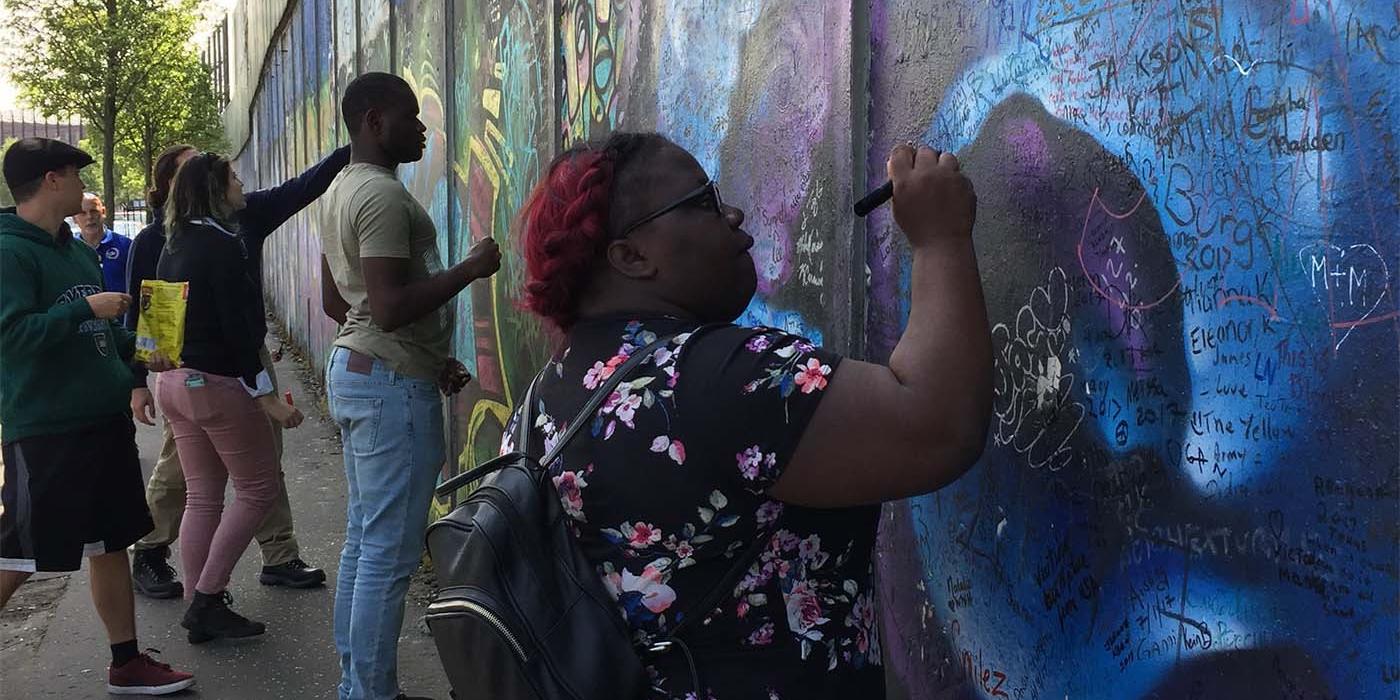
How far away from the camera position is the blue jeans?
386cm

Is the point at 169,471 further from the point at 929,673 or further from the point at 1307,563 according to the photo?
the point at 1307,563

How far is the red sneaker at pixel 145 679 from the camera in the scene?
4.54m

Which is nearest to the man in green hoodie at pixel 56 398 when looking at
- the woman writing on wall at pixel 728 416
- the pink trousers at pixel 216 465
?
the pink trousers at pixel 216 465

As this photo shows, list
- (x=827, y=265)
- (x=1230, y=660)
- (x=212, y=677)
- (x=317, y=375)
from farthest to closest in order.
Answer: (x=317, y=375)
(x=212, y=677)
(x=827, y=265)
(x=1230, y=660)

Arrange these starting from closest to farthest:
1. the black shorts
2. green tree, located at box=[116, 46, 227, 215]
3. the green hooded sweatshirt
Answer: the green hooded sweatshirt < the black shorts < green tree, located at box=[116, 46, 227, 215]

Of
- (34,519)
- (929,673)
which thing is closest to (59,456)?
(34,519)

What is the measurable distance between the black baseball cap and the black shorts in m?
0.91

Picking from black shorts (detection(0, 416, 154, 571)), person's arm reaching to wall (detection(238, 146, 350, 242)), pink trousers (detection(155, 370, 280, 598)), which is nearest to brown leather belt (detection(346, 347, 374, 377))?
black shorts (detection(0, 416, 154, 571))

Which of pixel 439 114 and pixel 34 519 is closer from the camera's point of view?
pixel 34 519

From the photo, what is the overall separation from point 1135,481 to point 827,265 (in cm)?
106

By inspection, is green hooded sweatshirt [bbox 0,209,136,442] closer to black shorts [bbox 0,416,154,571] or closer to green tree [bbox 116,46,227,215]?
black shorts [bbox 0,416,154,571]

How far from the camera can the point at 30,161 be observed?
429 centimetres

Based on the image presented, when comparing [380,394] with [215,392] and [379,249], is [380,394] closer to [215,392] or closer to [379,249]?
[379,249]

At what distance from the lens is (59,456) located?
14.1 ft
